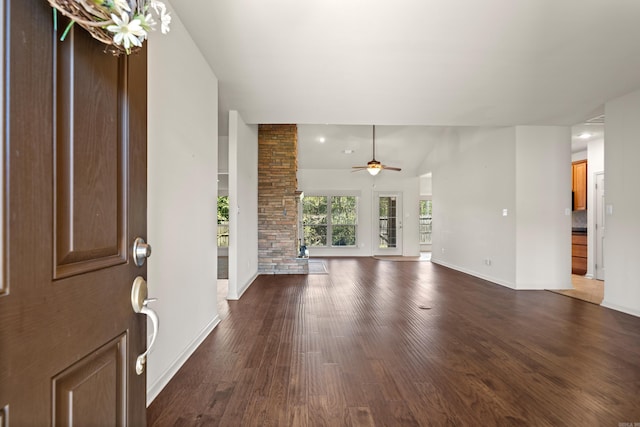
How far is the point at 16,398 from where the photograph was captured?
1.83ft

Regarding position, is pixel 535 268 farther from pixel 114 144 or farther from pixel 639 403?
pixel 114 144

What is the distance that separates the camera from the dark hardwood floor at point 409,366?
5.87 feet

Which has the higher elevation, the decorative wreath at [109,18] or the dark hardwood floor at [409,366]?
the decorative wreath at [109,18]

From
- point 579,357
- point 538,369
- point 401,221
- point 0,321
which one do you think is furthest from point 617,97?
point 401,221

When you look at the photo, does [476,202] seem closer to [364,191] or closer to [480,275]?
[480,275]

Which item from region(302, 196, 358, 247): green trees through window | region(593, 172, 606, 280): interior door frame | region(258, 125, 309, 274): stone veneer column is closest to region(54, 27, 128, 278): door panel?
region(258, 125, 309, 274): stone veneer column

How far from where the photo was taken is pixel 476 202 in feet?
20.0

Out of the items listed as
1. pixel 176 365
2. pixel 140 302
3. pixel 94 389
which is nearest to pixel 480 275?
pixel 176 365

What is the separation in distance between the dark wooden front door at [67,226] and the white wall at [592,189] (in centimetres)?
748

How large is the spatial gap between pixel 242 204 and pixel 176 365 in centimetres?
261

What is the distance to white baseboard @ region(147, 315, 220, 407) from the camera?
6.25 ft

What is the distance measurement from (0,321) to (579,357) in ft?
11.1

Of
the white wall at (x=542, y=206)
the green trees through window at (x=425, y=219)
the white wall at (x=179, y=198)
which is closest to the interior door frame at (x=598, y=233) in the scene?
the white wall at (x=542, y=206)

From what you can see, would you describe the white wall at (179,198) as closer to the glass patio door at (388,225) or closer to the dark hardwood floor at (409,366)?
the dark hardwood floor at (409,366)
